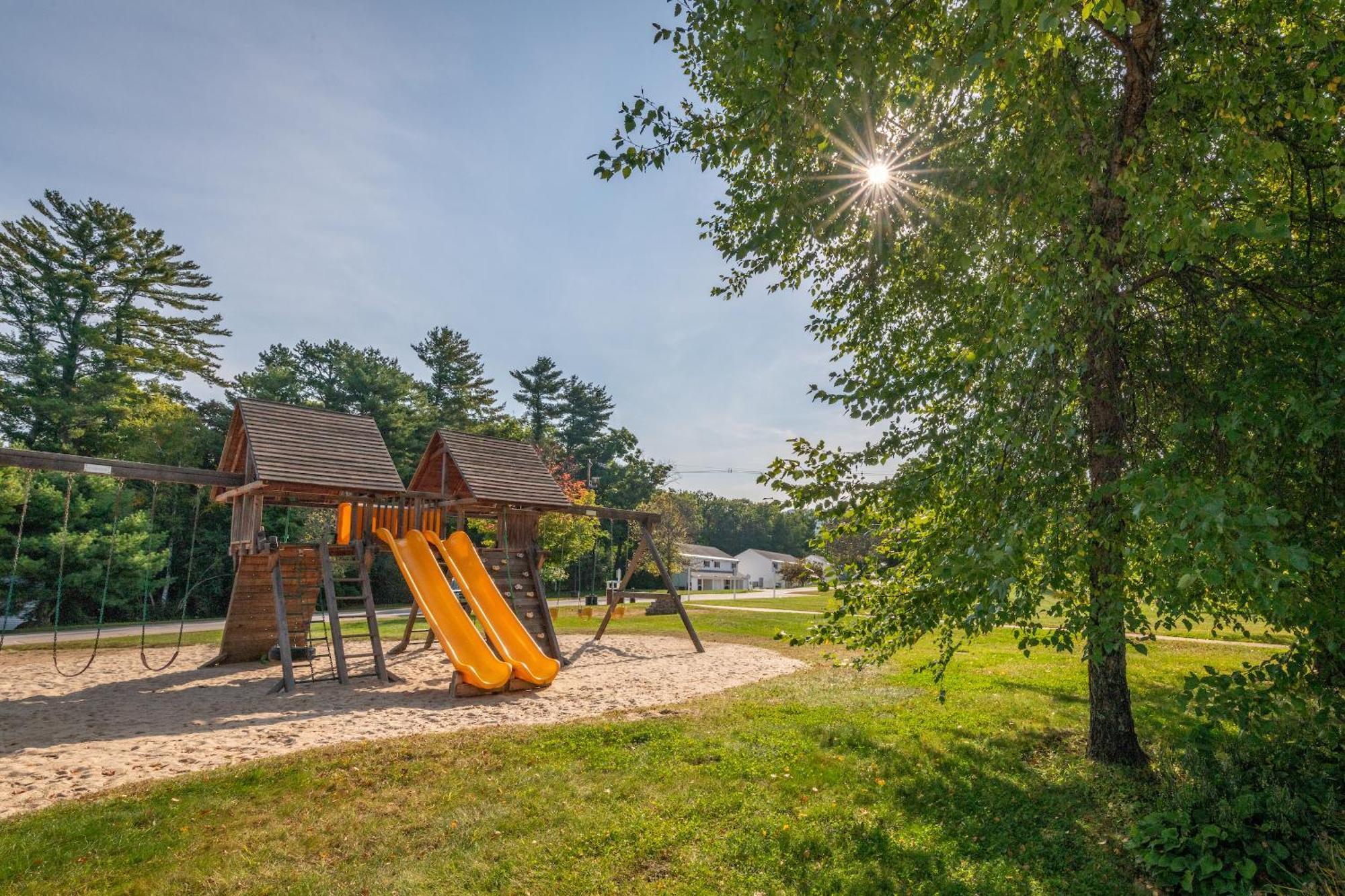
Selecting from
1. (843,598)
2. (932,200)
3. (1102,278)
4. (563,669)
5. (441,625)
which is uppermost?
(932,200)

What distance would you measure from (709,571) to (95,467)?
216 feet

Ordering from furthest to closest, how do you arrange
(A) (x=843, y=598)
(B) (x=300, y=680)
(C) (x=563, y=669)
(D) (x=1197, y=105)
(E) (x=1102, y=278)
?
(C) (x=563, y=669)
(B) (x=300, y=680)
(A) (x=843, y=598)
(D) (x=1197, y=105)
(E) (x=1102, y=278)

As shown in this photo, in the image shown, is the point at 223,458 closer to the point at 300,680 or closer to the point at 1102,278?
the point at 300,680

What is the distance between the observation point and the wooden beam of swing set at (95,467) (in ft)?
31.8

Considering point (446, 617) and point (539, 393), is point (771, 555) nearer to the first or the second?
point (539, 393)

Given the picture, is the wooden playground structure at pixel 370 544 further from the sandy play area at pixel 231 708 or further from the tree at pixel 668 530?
the tree at pixel 668 530

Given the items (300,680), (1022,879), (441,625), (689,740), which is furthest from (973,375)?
(300,680)

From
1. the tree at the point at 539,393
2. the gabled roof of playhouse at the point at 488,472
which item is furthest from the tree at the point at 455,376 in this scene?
the gabled roof of playhouse at the point at 488,472

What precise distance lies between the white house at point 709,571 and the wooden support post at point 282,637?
5351 cm

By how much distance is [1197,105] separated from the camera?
454 centimetres

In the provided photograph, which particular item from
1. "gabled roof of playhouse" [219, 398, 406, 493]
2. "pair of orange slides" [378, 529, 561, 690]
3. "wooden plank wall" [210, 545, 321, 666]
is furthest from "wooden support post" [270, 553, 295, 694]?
"pair of orange slides" [378, 529, 561, 690]

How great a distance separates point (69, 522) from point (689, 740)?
89.1 ft

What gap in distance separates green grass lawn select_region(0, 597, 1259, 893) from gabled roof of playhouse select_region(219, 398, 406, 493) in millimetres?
6288

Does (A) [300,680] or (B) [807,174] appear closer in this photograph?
(B) [807,174]
